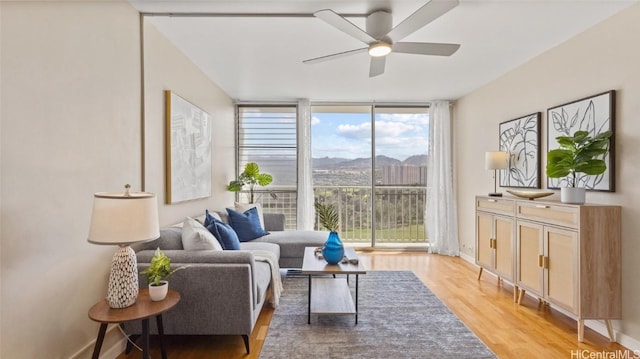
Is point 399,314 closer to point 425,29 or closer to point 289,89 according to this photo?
point 425,29

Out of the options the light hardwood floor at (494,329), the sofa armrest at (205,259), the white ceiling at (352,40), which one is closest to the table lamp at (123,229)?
the sofa armrest at (205,259)

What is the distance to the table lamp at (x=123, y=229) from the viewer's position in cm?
168

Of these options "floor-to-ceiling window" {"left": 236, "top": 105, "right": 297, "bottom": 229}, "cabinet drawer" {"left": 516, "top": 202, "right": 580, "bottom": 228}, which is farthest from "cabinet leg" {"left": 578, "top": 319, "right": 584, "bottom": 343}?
"floor-to-ceiling window" {"left": 236, "top": 105, "right": 297, "bottom": 229}

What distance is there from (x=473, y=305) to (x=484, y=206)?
48.5 inches

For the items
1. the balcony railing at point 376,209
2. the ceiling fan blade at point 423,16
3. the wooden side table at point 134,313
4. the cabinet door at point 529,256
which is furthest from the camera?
the balcony railing at point 376,209

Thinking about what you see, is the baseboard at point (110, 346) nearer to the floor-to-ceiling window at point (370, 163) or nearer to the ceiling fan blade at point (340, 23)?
the ceiling fan blade at point (340, 23)

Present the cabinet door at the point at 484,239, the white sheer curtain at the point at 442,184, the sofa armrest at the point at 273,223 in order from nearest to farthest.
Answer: the cabinet door at the point at 484,239 < the sofa armrest at the point at 273,223 < the white sheer curtain at the point at 442,184

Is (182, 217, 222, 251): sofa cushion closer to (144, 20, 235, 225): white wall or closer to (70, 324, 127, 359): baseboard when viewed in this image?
(144, 20, 235, 225): white wall

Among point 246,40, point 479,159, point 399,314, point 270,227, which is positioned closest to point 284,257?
point 270,227

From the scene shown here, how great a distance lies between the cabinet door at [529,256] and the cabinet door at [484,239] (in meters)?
0.49

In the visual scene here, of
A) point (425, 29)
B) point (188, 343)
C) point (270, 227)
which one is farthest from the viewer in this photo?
point (270, 227)

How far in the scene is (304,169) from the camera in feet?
17.3

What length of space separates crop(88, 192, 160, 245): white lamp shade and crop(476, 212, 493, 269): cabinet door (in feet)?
11.6

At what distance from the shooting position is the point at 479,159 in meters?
4.65
